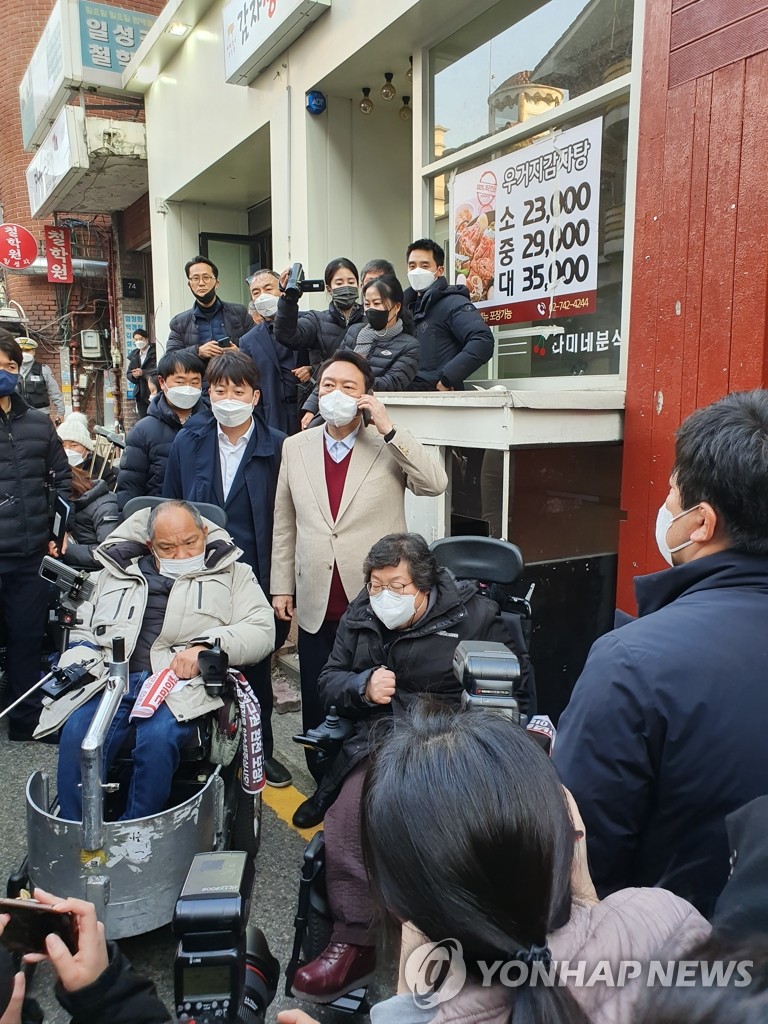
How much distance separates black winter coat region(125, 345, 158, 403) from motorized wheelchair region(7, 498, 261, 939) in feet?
18.0

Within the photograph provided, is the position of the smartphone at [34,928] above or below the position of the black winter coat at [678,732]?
below

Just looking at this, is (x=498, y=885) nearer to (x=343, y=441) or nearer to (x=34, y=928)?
(x=34, y=928)

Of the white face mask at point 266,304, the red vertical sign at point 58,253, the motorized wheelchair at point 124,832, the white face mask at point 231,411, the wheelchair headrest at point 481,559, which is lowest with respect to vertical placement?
the motorized wheelchair at point 124,832

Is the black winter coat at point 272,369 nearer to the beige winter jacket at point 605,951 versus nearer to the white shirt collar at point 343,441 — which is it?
the white shirt collar at point 343,441

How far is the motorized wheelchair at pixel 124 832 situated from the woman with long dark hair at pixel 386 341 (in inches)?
77.3

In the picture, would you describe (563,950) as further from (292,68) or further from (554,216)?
(292,68)

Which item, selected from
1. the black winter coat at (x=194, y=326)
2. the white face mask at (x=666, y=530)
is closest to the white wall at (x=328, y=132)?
the black winter coat at (x=194, y=326)

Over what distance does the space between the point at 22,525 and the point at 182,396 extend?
3.49 ft

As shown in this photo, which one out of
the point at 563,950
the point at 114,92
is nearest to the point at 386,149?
the point at 114,92

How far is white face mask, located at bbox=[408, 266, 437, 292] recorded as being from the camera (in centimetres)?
423

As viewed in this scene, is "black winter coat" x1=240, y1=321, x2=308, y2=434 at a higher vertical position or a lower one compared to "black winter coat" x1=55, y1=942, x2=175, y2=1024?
higher

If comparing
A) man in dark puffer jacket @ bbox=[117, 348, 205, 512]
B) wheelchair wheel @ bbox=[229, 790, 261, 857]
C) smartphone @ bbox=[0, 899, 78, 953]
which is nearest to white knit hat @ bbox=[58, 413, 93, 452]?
man in dark puffer jacket @ bbox=[117, 348, 205, 512]

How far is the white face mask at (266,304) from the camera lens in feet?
15.0

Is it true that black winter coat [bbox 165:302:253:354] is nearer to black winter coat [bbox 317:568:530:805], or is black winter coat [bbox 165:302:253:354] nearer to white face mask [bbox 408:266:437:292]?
white face mask [bbox 408:266:437:292]
